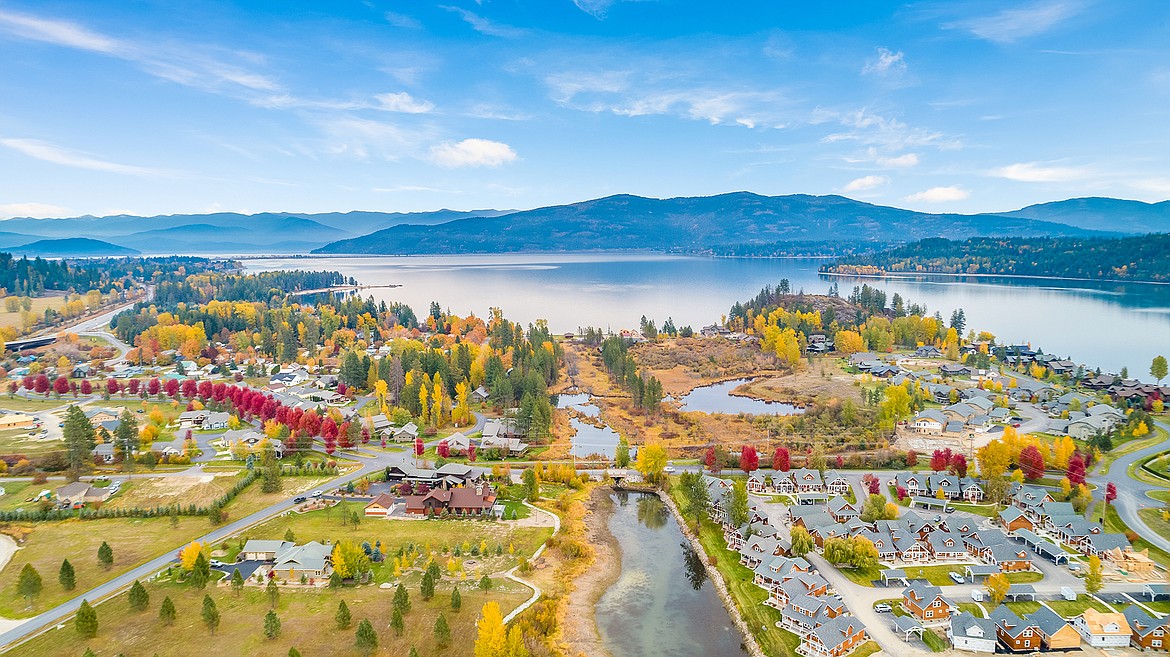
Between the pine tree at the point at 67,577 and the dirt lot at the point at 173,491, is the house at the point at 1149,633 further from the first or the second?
the dirt lot at the point at 173,491

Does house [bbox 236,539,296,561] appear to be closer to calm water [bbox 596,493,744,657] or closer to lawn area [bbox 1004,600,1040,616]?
calm water [bbox 596,493,744,657]

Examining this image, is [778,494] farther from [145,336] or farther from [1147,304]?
[1147,304]

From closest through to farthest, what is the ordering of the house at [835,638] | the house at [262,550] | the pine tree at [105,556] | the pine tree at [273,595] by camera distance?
the house at [835,638]
the pine tree at [273,595]
the pine tree at [105,556]
the house at [262,550]

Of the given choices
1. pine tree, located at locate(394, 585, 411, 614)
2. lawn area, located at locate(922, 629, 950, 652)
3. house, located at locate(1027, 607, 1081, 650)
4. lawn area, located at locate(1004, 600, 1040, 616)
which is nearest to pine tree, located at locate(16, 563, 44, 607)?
pine tree, located at locate(394, 585, 411, 614)

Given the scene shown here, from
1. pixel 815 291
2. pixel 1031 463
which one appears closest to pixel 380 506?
pixel 1031 463

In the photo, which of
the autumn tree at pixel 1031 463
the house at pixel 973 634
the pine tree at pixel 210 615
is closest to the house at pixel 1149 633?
the house at pixel 973 634

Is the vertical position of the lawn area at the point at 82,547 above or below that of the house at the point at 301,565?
below
